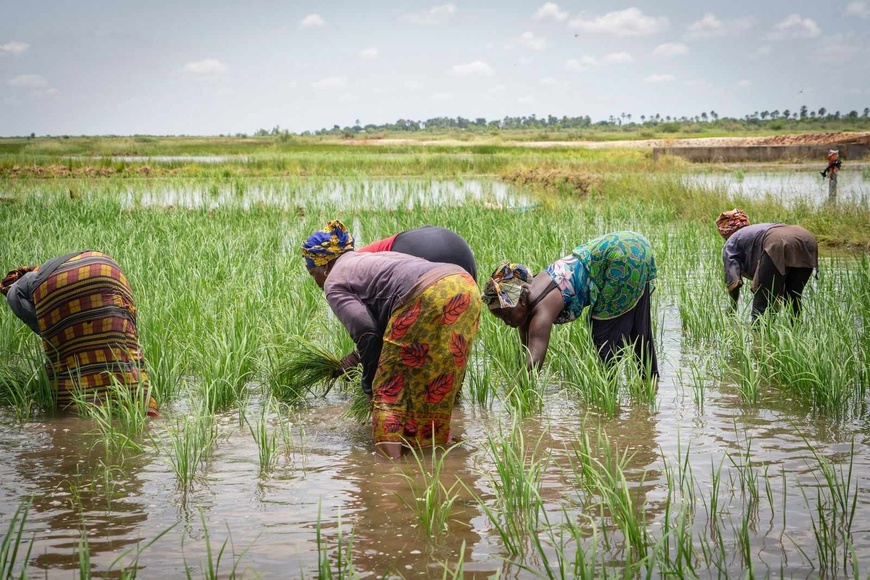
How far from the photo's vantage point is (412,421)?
3406mm

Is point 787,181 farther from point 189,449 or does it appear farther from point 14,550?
point 14,550

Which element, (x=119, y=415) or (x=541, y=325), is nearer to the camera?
(x=541, y=325)

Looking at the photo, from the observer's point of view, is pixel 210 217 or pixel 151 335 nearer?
pixel 151 335

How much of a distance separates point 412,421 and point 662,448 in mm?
1115

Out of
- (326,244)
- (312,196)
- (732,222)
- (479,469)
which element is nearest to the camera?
(479,469)

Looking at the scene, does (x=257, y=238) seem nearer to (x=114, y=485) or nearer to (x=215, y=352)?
(x=215, y=352)

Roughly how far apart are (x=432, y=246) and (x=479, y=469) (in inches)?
46.7

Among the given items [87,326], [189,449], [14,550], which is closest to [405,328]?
[189,449]

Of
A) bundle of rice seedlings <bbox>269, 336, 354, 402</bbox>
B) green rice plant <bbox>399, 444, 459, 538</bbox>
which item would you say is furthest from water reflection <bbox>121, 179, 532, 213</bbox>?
green rice plant <bbox>399, 444, 459, 538</bbox>

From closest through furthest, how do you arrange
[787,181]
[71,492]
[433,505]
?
[433,505] < [71,492] < [787,181]

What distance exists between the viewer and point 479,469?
3416 mm

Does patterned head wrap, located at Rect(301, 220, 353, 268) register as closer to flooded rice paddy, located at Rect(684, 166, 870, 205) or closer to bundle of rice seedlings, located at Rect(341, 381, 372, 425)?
bundle of rice seedlings, located at Rect(341, 381, 372, 425)

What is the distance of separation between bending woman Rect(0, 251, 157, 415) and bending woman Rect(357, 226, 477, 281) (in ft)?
4.28

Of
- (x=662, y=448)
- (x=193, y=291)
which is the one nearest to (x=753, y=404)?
(x=662, y=448)
